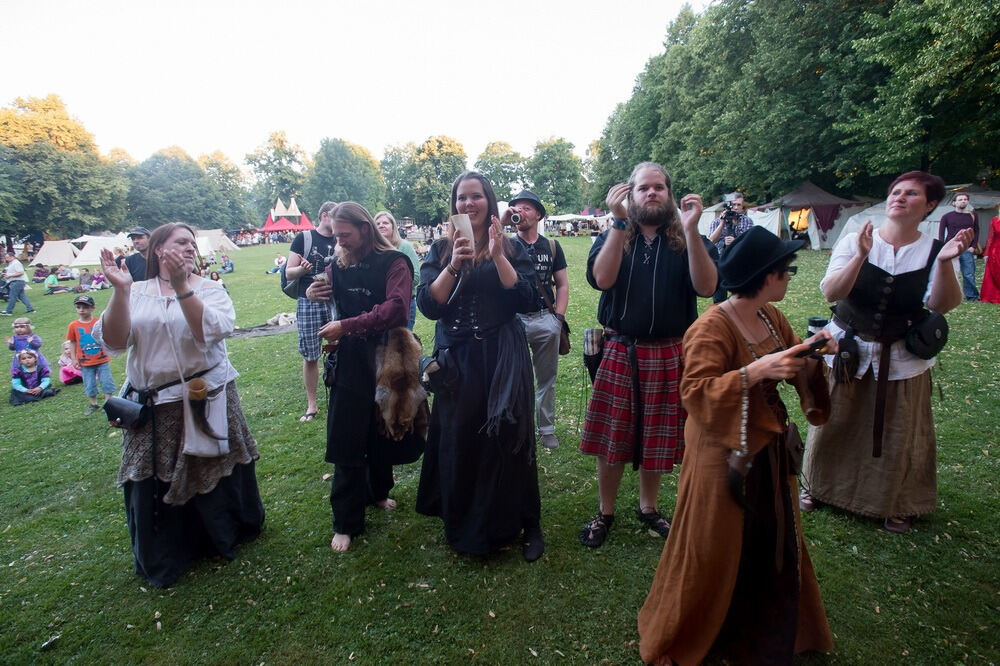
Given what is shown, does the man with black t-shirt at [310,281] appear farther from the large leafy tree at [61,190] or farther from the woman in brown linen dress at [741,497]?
the large leafy tree at [61,190]

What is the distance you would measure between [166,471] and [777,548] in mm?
3403

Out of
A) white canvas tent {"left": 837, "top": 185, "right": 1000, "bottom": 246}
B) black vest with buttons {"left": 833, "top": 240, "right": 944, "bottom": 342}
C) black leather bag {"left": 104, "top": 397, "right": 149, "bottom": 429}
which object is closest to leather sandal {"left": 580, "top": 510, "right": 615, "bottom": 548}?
black vest with buttons {"left": 833, "top": 240, "right": 944, "bottom": 342}

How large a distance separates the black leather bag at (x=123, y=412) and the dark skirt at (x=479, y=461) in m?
1.75

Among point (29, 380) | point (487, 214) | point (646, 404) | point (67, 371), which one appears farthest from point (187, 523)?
point (67, 371)

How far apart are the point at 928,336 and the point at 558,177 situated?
231 feet

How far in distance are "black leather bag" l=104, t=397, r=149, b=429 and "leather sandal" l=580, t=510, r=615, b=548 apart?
9.56ft

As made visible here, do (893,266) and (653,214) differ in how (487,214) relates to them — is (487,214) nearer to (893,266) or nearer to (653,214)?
(653,214)

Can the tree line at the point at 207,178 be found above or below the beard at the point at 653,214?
above

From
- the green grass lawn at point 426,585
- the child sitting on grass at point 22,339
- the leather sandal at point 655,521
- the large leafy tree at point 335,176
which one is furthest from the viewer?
the large leafy tree at point 335,176

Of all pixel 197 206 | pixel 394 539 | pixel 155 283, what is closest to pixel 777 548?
pixel 394 539

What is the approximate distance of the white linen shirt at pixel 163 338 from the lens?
2.92 m

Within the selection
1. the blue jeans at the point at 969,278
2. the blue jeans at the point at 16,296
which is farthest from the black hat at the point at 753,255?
the blue jeans at the point at 16,296

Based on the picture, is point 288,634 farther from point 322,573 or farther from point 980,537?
point 980,537

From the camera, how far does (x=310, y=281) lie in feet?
15.2
